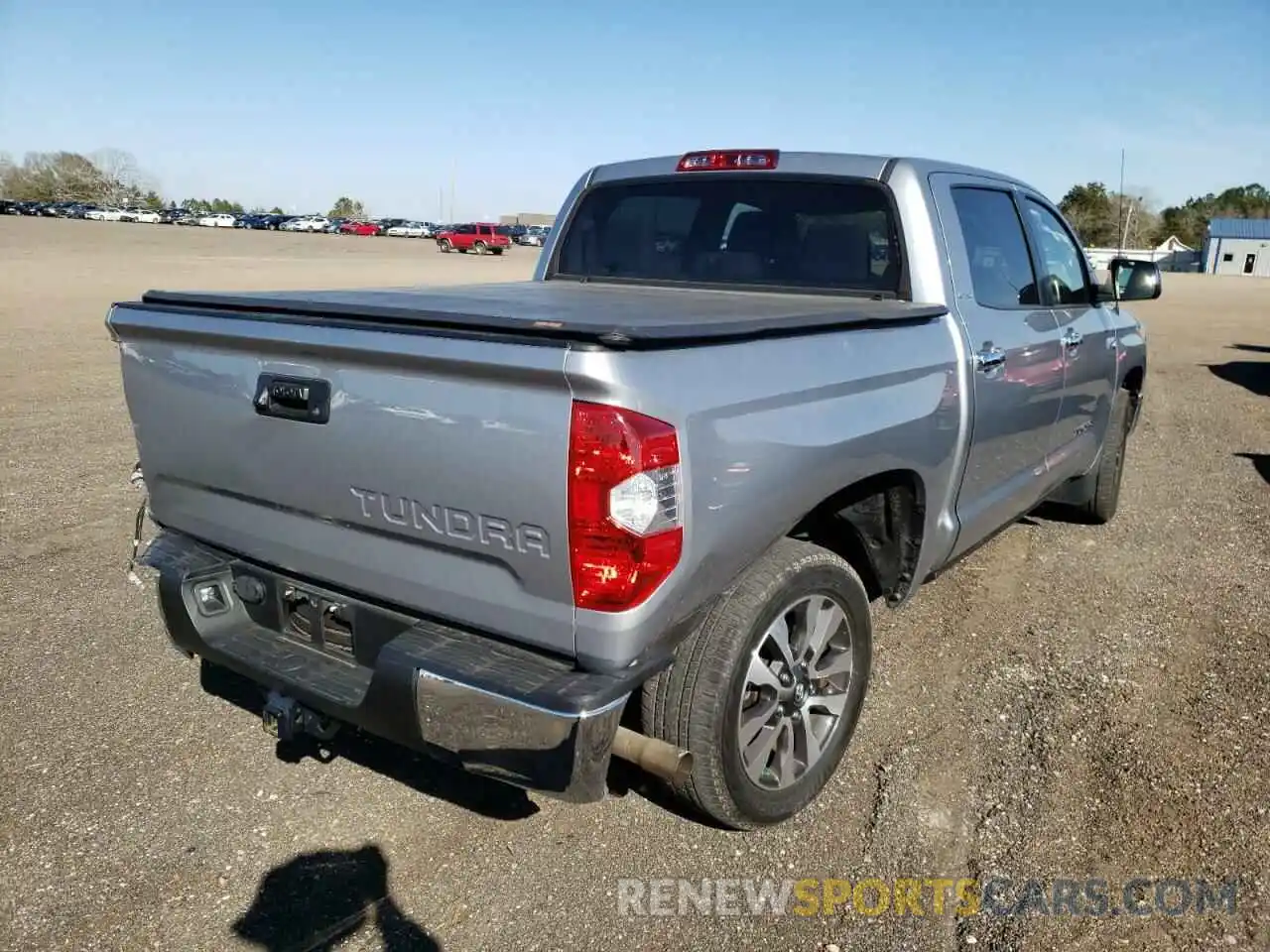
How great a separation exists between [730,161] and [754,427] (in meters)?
2.23

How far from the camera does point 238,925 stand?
2537 mm

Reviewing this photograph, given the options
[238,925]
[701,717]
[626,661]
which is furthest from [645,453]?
[238,925]

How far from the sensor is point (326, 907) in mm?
2609

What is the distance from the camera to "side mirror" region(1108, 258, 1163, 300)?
5.27m

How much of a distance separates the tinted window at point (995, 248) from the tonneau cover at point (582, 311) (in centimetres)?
57

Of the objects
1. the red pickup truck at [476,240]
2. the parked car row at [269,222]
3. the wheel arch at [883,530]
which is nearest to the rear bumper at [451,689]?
the wheel arch at [883,530]

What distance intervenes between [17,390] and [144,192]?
145 m

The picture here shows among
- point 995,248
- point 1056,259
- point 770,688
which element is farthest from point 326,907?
point 1056,259

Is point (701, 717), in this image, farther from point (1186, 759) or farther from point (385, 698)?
point (1186, 759)

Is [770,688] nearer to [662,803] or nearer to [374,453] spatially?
[662,803]

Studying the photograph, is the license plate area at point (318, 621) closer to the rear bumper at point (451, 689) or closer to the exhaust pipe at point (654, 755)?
the rear bumper at point (451, 689)

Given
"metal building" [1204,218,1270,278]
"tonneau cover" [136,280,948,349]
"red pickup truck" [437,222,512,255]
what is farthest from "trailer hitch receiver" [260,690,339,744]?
"metal building" [1204,218,1270,278]

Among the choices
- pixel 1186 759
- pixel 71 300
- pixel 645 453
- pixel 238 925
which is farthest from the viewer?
pixel 71 300

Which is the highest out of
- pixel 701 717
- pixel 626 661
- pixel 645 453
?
pixel 645 453
